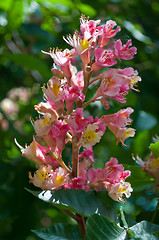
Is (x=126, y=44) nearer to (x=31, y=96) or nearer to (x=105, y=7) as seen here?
(x=105, y=7)

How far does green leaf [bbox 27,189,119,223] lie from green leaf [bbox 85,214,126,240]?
0.05 metres

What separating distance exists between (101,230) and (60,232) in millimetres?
244

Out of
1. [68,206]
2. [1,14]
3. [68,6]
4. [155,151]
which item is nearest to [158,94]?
[68,6]

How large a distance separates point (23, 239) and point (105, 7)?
53.7 inches

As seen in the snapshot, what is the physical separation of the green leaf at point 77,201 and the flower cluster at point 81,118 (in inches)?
1.0

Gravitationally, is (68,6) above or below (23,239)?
above

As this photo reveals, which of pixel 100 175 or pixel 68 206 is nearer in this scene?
pixel 68 206

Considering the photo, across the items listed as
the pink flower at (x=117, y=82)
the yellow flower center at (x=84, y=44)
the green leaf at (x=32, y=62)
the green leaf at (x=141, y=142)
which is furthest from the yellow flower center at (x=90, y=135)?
the green leaf at (x=32, y=62)

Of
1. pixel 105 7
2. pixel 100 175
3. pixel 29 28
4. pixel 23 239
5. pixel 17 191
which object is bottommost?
pixel 23 239

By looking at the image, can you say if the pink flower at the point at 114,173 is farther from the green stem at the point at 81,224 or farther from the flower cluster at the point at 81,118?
the green stem at the point at 81,224

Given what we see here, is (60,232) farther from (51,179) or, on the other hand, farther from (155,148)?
(155,148)

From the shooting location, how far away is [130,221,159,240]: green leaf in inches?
29.9

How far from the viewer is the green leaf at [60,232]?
35.6 inches

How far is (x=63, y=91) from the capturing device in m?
0.85
